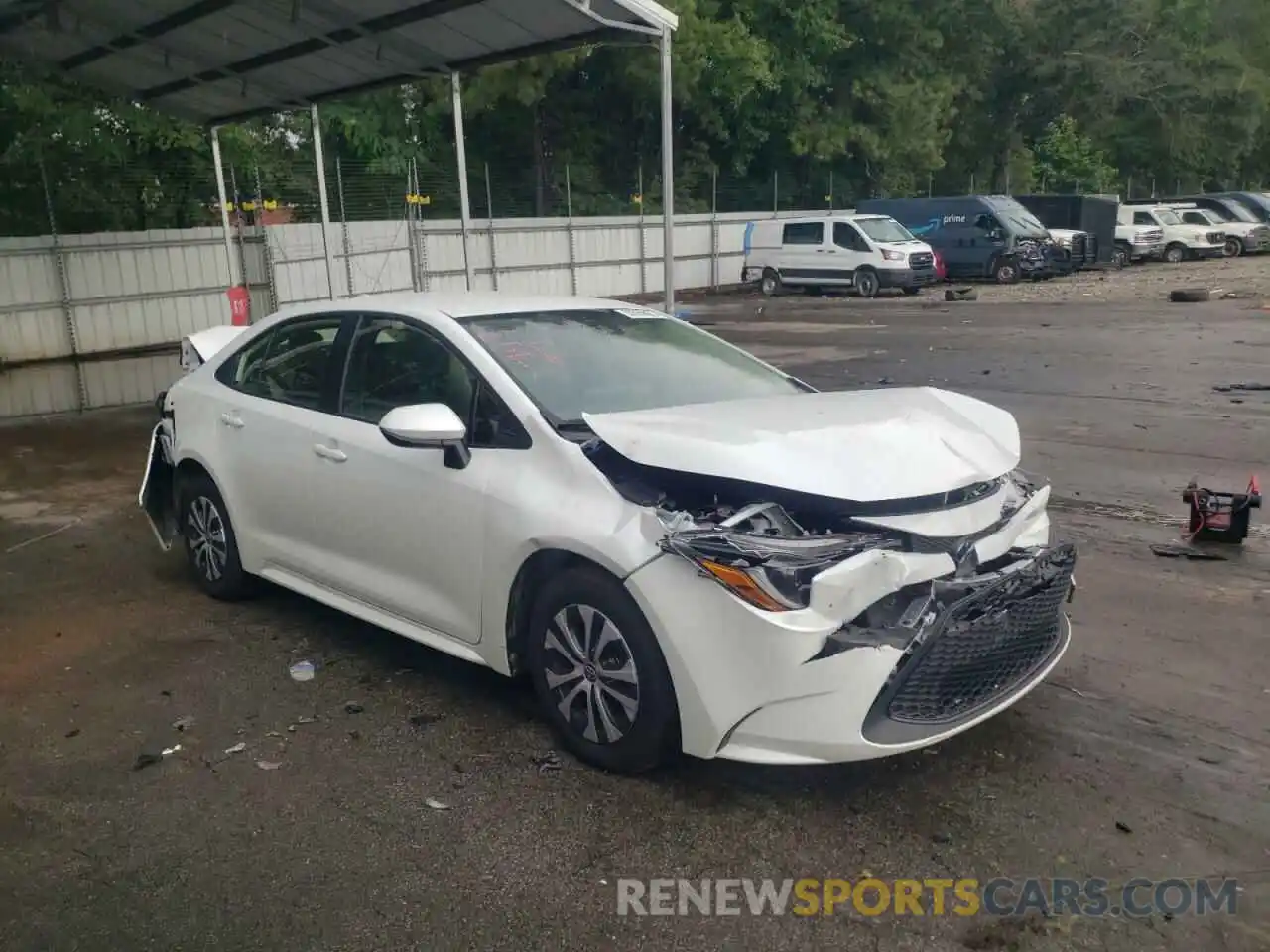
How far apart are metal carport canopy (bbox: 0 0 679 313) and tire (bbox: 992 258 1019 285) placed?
19.6m

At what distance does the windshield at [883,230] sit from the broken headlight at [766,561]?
23.7 meters

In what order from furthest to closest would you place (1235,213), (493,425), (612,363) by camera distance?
(1235,213)
(612,363)
(493,425)

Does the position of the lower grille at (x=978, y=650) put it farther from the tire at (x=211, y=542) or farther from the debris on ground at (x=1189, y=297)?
the debris on ground at (x=1189, y=297)

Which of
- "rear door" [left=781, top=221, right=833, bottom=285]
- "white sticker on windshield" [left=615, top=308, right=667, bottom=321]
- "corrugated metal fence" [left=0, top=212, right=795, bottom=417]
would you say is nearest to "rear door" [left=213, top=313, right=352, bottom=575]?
"white sticker on windshield" [left=615, top=308, right=667, bottom=321]

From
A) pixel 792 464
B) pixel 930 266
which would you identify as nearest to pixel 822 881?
pixel 792 464

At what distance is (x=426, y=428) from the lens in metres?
3.91

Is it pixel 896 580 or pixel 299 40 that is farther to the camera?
pixel 299 40

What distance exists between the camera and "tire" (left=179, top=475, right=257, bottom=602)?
5414mm

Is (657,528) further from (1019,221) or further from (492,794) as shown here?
(1019,221)

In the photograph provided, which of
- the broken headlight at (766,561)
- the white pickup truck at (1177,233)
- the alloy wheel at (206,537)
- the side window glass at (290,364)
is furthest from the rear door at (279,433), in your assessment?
the white pickup truck at (1177,233)

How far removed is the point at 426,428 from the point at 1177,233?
34.7 m

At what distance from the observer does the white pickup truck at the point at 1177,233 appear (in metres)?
33.3

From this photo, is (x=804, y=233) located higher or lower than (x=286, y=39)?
lower

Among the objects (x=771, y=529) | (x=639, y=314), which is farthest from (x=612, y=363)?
(x=771, y=529)
